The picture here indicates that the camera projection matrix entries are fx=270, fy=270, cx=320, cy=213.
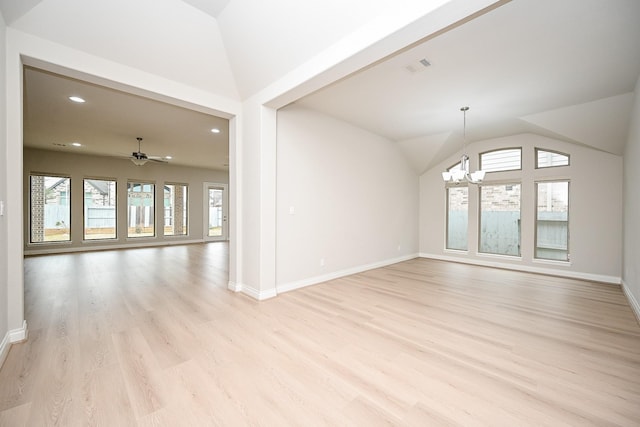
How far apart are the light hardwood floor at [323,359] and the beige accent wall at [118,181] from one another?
4.76 m

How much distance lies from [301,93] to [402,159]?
4.11 metres

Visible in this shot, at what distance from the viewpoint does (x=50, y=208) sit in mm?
7711

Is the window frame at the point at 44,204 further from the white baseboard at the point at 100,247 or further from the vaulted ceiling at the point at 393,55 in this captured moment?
the vaulted ceiling at the point at 393,55

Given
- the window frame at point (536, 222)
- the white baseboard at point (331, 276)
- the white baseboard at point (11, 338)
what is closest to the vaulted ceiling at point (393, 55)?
the window frame at point (536, 222)

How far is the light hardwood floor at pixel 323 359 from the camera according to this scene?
165cm

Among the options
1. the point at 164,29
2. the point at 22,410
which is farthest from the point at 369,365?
the point at 164,29

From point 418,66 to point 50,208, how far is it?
10.1 m

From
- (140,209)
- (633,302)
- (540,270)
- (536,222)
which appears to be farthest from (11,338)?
(536,222)

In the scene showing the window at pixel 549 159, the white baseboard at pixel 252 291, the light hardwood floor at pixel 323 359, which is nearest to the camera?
the light hardwood floor at pixel 323 359

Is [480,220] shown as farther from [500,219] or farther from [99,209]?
[99,209]

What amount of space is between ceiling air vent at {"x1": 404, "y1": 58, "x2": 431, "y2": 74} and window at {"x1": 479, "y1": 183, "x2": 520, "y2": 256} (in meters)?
4.35

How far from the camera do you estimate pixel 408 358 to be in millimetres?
2266

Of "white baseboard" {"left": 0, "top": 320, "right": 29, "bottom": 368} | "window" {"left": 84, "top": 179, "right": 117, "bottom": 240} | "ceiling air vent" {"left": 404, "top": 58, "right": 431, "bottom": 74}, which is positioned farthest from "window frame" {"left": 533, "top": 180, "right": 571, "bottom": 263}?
"window" {"left": 84, "top": 179, "right": 117, "bottom": 240}

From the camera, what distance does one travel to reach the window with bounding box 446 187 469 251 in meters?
6.77
